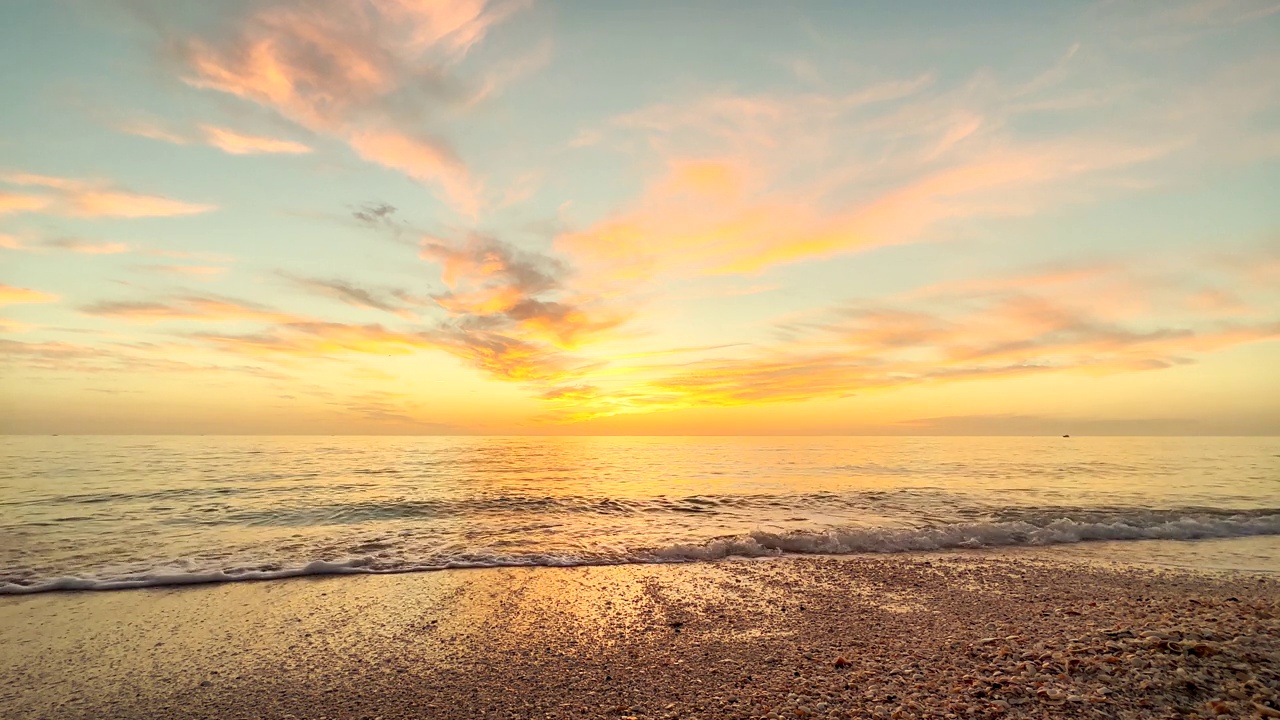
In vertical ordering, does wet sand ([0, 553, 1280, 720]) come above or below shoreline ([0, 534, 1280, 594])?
above

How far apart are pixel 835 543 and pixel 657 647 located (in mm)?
8643

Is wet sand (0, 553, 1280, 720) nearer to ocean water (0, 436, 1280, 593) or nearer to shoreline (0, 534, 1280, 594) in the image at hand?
shoreline (0, 534, 1280, 594)

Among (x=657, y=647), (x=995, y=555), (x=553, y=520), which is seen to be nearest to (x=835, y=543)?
(x=995, y=555)

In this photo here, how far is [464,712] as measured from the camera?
5.59 metres

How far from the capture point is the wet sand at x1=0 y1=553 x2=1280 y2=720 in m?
5.38

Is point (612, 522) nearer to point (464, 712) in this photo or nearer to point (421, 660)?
point (421, 660)

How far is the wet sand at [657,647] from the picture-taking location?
538 centimetres

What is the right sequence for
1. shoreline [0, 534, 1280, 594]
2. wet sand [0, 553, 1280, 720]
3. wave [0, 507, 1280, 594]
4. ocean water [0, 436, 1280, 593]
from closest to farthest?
wet sand [0, 553, 1280, 720] < shoreline [0, 534, 1280, 594] < wave [0, 507, 1280, 594] < ocean water [0, 436, 1280, 593]

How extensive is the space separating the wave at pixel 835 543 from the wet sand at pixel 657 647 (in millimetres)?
782

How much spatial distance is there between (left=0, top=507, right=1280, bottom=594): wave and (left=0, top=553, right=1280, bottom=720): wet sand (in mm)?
782

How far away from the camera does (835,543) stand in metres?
14.2

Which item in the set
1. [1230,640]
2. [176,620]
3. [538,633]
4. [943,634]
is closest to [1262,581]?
[1230,640]

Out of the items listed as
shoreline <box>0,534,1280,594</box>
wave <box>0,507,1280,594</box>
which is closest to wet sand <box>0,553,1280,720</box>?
shoreline <box>0,534,1280,594</box>

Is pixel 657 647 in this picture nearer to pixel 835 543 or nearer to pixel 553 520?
pixel 835 543
